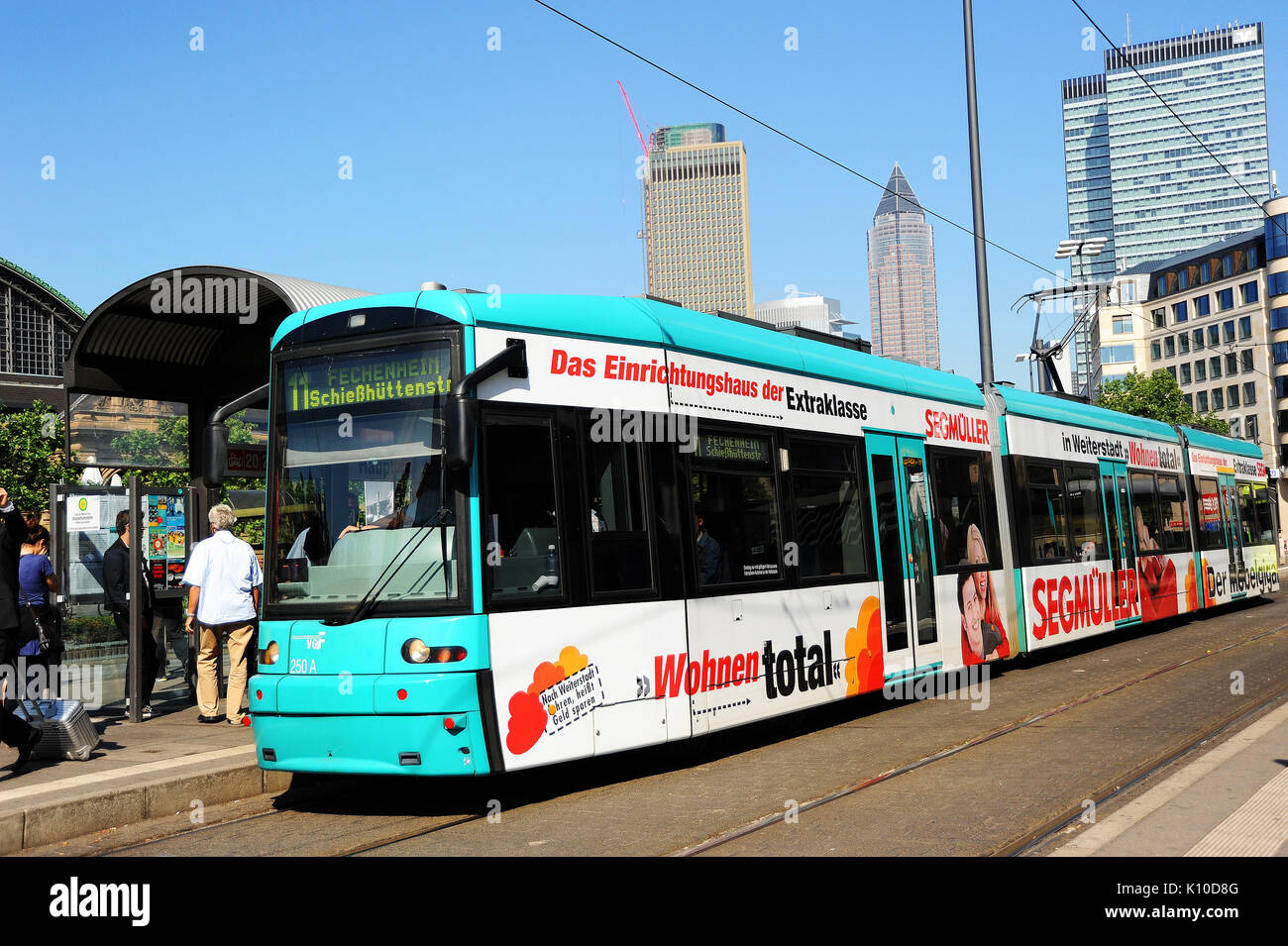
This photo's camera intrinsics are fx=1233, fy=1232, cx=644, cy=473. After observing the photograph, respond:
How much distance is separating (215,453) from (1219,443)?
71.8ft

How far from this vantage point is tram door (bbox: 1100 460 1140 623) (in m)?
17.7

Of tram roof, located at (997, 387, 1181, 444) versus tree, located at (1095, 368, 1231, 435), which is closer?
tram roof, located at (997, 387, 1181, 444)

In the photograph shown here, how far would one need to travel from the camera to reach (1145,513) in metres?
19.2

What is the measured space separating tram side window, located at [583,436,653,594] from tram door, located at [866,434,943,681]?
371cm

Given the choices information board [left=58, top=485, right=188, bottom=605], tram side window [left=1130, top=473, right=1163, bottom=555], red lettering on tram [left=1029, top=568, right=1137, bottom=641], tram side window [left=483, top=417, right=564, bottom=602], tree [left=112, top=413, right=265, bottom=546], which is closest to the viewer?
tram side window [left=483, top=417, right=564, bottom=602]

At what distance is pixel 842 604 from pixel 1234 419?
106385 mm

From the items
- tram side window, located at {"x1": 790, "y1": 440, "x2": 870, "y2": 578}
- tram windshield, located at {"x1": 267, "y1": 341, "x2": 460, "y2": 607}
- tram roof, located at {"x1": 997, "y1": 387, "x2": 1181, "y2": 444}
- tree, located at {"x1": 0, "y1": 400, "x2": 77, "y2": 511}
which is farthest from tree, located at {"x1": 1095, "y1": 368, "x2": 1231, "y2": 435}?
tram windshield, located at {"x1": 267, "y1": 341, "x2": 460, "y2": 607}

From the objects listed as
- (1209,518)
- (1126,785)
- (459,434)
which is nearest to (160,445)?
(459,434)

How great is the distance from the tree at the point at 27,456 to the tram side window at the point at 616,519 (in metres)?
35.9

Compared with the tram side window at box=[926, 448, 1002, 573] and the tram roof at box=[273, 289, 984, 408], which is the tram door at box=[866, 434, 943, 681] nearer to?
the tram side window at box=[926, 448, 1002, 573]

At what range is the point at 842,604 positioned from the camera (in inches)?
421

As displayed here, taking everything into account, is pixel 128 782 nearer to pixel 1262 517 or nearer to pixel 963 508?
pixel 963 508
